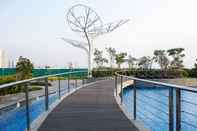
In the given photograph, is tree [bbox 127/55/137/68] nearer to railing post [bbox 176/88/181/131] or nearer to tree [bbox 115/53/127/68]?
tree [bbox 115/53/127/68]

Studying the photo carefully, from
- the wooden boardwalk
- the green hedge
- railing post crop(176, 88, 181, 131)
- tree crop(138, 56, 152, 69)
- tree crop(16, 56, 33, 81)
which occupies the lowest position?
the wooden boardwalk

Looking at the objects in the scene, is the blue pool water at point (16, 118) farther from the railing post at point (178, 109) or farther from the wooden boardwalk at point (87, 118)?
the railing post at point (178, 109)

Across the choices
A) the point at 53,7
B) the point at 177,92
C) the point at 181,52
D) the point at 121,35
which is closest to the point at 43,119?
the point at 177,92

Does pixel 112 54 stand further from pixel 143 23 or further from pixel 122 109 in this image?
pixel 122 109

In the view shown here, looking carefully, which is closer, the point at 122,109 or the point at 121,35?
the point at 122,109

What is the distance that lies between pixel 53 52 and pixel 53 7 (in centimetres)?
1279

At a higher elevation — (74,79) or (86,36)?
(86,36)

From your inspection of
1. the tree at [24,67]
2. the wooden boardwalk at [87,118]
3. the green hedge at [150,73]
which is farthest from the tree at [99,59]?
the wooden boardwalk at [87,118]

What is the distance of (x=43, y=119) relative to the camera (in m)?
6.72

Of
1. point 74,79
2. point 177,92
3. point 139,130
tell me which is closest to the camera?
point 177,92

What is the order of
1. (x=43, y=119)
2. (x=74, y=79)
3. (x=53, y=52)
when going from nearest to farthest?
(x=43, y=119) < (x=74, y=79) < (x=53, y=52)

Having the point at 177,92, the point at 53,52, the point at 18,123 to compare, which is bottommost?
the point at 18,123

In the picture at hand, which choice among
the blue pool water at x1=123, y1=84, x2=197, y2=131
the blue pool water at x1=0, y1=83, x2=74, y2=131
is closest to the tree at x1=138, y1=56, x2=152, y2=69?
the blue pool water at x1=123, y1=84, x2=197, y2=131

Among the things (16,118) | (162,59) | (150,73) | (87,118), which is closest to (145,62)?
(162,59)
